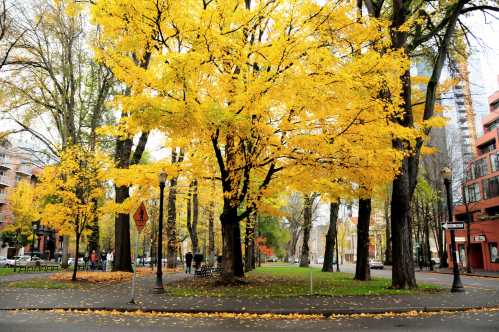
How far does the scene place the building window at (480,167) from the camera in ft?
168

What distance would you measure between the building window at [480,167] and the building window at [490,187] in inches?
47.9

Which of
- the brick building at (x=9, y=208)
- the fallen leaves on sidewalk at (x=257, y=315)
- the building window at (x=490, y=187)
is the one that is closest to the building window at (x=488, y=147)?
the building window at (x=490, y=187)

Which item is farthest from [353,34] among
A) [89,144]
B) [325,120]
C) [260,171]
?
[89,144]

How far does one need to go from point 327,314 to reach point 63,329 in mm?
6307

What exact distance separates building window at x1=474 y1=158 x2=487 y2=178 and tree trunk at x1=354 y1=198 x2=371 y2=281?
116ft

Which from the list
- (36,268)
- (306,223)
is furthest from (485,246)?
(36,268)

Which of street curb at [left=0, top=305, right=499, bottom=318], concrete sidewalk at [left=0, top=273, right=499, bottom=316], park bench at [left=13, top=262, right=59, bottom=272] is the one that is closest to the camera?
street curb at [left=0, top=305, right=499, bottom=318]

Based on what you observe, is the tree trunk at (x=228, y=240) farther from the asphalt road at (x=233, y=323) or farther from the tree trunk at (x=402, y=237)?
the asphalt road at (x=233, y=323)

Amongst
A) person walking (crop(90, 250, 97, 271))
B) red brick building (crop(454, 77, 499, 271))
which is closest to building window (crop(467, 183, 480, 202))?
red brick building (crop(454, 77, 499, 271))

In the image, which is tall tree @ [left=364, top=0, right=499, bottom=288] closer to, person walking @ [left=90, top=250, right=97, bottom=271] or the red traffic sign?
the red traffic sign

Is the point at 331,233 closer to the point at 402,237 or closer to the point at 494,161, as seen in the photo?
the point at 402,237

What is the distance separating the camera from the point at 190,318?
1055 centimetres

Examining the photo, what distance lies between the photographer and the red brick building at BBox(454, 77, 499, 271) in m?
43.2

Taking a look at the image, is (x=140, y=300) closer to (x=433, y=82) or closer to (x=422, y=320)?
(x=422, y=320)
